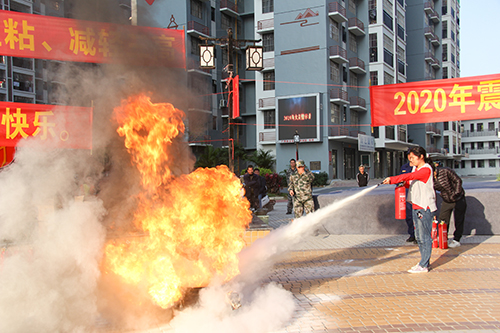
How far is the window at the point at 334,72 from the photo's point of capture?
36719 mm

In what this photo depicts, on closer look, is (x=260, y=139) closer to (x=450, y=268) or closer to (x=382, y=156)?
(x=382, y=156)

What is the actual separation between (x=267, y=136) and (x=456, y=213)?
31.1 m

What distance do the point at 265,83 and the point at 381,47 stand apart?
13441mm

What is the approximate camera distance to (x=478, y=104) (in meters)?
8.55

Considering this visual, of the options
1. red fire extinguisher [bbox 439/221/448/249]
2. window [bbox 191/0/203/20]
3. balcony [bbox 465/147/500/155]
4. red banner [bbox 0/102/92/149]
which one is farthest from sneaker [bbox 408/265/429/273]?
balcony [bbox 465/147/500/155]

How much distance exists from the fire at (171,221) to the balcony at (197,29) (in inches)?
1196

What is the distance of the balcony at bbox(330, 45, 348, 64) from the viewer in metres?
35.8

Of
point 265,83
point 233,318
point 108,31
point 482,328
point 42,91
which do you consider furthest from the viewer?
point 42,91

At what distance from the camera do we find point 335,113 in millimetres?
37688

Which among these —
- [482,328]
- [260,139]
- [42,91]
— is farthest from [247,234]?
[42,91]

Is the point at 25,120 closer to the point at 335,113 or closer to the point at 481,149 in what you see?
the point at 335,113

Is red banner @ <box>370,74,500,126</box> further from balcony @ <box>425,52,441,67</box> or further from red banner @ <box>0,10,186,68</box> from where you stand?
balcony @ <box>425,52,441,67</box>

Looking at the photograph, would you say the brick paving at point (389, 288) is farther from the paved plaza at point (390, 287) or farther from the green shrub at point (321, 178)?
the green shrub at point (321, 178)

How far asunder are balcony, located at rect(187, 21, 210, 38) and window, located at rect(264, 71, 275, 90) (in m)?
6.96
